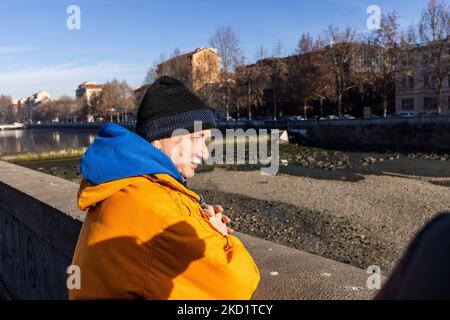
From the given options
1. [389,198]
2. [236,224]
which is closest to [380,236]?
[236,224]

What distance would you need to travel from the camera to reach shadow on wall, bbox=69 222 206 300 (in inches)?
49.1

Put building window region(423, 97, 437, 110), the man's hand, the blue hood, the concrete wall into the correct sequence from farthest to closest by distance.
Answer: building window region(423, 97, 437, 110) → the concrete wall → the man's hand → the blue hood

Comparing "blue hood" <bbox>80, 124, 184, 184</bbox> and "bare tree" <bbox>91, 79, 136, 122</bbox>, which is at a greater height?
"bare tree" <bbox>91, 79, 136, 122</bbox>

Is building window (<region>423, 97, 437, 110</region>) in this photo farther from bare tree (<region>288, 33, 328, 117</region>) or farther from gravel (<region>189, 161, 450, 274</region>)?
gravel (<region>189, 161, 450, 274</region>)

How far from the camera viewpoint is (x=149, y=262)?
1251 mm

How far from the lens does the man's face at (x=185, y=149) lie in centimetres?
181

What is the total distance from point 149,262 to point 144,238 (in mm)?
72

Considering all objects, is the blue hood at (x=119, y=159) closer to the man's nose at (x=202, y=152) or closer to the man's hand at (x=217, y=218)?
the man's hand at (x=217, y=218)

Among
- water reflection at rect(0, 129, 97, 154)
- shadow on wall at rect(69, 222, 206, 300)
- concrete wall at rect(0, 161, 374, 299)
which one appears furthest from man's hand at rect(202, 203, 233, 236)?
water reflection at rect(0, 129, 97, 154)

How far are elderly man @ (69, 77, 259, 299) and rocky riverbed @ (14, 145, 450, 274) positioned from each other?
895 cm

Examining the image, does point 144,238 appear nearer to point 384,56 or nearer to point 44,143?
point 384,56

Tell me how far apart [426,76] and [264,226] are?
40.4 meters

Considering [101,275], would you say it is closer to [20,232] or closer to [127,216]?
[127,216]

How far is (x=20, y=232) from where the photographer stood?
15.8ft
